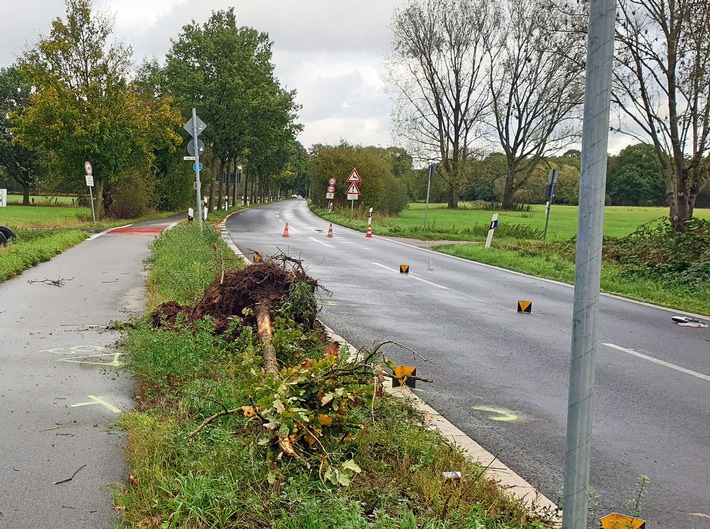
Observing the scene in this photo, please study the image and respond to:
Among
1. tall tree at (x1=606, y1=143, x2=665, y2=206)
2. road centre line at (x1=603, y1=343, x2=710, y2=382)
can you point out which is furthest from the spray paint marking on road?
tall tree at (x1=606, y1=143, x2=665, y2=206)

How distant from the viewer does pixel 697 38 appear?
50.5 feet

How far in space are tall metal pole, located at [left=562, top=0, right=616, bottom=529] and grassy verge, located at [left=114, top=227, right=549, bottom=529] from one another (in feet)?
2.69

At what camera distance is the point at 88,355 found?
604 centimetres

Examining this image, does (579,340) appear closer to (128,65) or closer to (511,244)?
(511,244)

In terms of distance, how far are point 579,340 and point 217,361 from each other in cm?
404

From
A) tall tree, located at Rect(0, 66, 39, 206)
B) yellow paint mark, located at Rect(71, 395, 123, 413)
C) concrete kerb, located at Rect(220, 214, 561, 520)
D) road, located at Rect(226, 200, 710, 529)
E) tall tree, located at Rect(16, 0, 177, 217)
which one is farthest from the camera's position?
tall tree, located at Rect(0, 66, 39, 206)

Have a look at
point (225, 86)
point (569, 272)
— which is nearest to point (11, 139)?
point (225, 86)

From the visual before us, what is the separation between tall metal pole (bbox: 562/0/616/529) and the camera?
6.44ft

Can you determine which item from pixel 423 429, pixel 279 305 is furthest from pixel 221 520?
pixel 279 305

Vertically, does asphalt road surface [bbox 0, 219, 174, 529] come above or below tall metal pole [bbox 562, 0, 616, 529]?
below

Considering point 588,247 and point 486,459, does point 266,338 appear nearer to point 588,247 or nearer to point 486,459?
point 486,459

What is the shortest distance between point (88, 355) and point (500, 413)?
13.3 ft

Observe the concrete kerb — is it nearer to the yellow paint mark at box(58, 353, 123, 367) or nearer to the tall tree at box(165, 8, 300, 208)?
the yellow paint mark at box(58, 353, 123, 367)

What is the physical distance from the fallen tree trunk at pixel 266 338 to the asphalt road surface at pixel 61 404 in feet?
3.62
